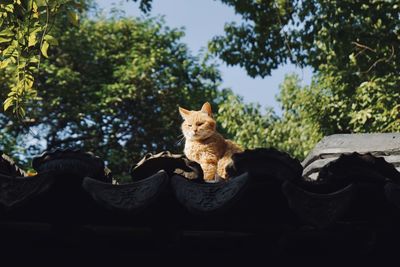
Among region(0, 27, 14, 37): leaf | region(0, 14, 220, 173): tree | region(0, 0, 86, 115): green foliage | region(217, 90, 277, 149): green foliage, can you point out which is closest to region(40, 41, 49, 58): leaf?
region(0, 0, 86, 115): green foliage

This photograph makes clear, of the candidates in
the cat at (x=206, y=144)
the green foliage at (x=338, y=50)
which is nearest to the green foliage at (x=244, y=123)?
the green foliage at (x=338, y=50)

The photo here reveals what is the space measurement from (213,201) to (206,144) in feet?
21.3

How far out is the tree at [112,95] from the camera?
28.1 meters

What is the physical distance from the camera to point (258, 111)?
78.9ft

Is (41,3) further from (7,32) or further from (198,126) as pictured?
(198,126)

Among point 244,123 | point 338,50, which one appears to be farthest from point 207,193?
point 244,123

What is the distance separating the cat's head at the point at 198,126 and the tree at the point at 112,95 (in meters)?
16.3

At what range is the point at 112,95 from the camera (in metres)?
28.8

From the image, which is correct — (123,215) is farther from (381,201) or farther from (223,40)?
(223,40)

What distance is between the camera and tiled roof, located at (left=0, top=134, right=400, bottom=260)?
8.73 feet

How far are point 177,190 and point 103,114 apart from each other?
26.2m

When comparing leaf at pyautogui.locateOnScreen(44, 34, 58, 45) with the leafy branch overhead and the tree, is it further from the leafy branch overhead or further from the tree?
the tree

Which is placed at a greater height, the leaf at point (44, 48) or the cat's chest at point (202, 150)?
the cat's chest at point (202, 150)

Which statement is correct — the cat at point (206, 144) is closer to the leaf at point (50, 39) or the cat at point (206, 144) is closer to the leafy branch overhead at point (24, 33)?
the leafy branch overhead at point (24, 33)
